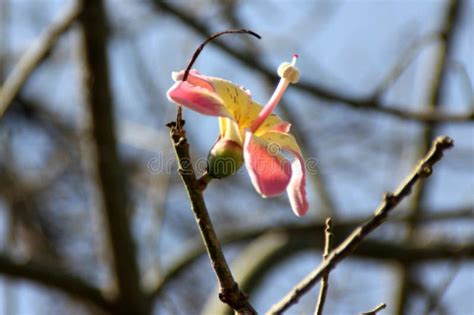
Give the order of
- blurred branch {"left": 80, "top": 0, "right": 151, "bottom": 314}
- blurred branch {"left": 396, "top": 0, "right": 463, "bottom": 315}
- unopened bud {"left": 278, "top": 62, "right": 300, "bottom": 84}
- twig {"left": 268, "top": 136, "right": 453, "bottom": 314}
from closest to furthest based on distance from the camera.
Result: 1. twig {"left": 268, "top": 136, "right": 453, "bottom": 314}
2. unopened bud {"left": 278, "top": 62, "right": 300, "bottom": 84}
3. blurred branch {"left": 80, "top": 0, "right": 151, "bottom": 314}
4. blurred branch {"left": 396, "top": 0, "right": 463, "bottom": 315}

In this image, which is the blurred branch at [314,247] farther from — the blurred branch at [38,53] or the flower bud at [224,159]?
the flower bud at [224,159]

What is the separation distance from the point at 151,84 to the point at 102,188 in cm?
158

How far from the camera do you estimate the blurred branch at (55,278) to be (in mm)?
2256

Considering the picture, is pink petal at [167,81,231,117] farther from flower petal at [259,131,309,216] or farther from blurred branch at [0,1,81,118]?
blurred branch at [0,1,81,118]

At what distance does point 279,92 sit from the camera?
3.26 feet

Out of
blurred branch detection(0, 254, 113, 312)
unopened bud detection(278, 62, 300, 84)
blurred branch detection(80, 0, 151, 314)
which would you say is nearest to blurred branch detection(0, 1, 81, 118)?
blurred branch detection(80, 0, 151, 314)

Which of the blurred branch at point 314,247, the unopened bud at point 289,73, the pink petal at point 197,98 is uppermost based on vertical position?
the blurred branch at point 314,247

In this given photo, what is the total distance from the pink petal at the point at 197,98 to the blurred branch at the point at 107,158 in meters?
1.52

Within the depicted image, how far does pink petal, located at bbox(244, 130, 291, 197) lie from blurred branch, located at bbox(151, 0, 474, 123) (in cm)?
132

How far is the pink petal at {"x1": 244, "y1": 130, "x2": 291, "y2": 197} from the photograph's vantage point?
841 mm

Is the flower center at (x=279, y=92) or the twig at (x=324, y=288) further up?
the flower center at (x=279, y=92)

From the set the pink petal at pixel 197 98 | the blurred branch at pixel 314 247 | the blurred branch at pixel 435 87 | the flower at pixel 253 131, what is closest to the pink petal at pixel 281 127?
the flower at pixel 253 131

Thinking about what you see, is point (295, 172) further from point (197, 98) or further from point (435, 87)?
point (435, 87)

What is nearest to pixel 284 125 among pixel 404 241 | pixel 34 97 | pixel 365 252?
pixel 365 252
